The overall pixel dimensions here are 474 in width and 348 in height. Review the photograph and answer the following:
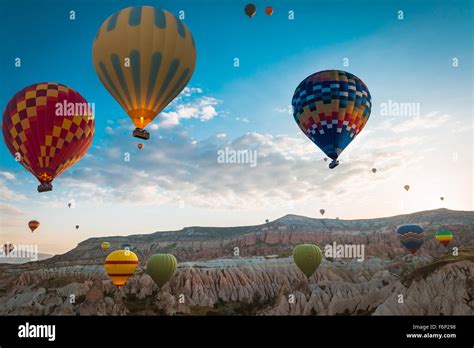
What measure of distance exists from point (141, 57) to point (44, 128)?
27.1 ft

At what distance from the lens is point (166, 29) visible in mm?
19625

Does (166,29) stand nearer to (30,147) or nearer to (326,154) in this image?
(30,147)

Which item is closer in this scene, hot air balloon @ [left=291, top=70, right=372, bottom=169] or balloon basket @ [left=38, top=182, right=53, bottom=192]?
balloon basket @ [left=38, top=182, right=53, bottom=192]

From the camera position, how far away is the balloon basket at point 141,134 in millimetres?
19219

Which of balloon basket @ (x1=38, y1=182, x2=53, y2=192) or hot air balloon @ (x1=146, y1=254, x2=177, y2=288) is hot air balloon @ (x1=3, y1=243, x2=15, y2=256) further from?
balloon basket @ (x1=38, y1=182, x2=53, y2=192)

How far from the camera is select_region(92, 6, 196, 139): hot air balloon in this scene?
19281 millimetres

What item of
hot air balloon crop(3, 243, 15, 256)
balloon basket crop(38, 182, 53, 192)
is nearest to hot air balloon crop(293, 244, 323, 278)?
balloon basket crop(38, 182, 53, 192)

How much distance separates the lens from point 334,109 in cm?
2806

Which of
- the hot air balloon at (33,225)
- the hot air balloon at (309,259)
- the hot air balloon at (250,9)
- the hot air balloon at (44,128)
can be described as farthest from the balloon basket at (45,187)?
the hot air balloon at (33,225)

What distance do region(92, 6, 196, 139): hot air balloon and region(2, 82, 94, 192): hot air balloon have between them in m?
5.15

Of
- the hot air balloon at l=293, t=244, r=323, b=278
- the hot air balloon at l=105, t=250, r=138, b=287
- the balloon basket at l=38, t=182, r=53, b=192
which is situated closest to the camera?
the balloon basket at l=38, t=182, r=53, b=192

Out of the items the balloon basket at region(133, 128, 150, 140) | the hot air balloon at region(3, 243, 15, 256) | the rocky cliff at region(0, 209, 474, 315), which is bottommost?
the rocky cliff at region(0, 209, 474, 315)

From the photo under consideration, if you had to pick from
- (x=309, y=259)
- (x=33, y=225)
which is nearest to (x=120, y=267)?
(x=309, y=259)

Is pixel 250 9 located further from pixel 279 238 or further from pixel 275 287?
pixel 279 238
